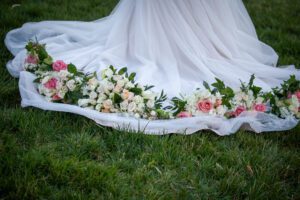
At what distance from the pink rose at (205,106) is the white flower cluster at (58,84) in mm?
864

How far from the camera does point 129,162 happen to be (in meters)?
2.10

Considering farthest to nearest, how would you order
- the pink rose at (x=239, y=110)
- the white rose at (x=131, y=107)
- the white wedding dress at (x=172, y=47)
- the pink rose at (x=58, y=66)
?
the white wedding dress at (x=172, y=47) → the pink rose at (x=58, y=66) → the pink rose at (x=239, y=110) → the white rose at (x=131, y=107)

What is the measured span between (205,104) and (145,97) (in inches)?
16.1

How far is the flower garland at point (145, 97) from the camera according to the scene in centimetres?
250

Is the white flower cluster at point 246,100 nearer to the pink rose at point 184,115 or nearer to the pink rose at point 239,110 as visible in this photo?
the pink rose at point 239,110

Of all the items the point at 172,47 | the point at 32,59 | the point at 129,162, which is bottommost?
the point at 129,162

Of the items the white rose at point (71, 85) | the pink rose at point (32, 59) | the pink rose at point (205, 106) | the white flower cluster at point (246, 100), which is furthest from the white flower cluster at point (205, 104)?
the pink rose at point (32, 59)

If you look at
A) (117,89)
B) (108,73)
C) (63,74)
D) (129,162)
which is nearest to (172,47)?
(108,73)

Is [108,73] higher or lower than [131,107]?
higher

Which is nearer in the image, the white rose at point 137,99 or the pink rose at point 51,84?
the white rose at point 137,99

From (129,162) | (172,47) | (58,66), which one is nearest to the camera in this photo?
(129,162)

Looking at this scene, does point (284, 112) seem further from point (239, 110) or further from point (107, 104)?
point (107, 104)

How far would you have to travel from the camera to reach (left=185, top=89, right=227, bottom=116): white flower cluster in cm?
A: 251

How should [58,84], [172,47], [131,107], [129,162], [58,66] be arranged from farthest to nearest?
[172,47] → [58,66] → [58,84] → [131,107] → [129,162]
